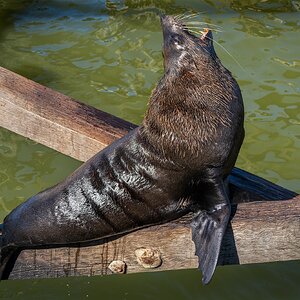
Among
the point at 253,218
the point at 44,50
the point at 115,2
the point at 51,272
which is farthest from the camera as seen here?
the point at 115,2

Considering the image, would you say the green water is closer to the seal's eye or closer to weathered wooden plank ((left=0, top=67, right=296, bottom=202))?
weathered wooden plank ((left=0, top=67, right=296, bottom=202))

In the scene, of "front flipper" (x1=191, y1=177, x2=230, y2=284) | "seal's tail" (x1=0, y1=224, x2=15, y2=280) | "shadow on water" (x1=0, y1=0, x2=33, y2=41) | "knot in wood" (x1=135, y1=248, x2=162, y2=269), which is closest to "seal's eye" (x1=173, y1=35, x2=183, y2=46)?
"front flipper" (x1=191, y1=177, x2=230, y2=284)

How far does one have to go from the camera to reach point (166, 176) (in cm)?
387

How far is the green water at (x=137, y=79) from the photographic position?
4672mm

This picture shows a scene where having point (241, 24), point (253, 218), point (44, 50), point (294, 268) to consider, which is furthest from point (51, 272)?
point (241, 24)

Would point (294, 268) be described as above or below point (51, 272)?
below

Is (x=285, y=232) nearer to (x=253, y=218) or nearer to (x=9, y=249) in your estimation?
(x=253, y=218)

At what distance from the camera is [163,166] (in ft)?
12.7

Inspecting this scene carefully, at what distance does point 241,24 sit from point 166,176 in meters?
4.77

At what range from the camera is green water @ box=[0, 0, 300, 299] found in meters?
4.67

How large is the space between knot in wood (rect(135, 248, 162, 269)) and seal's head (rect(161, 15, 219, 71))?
98 cm

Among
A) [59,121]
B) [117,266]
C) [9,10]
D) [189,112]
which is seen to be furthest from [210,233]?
[9,10]

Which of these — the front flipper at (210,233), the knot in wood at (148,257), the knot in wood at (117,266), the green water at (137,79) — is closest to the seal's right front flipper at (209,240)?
the front flipper at (210,233)

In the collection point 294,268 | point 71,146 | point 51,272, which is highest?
point 71,146
